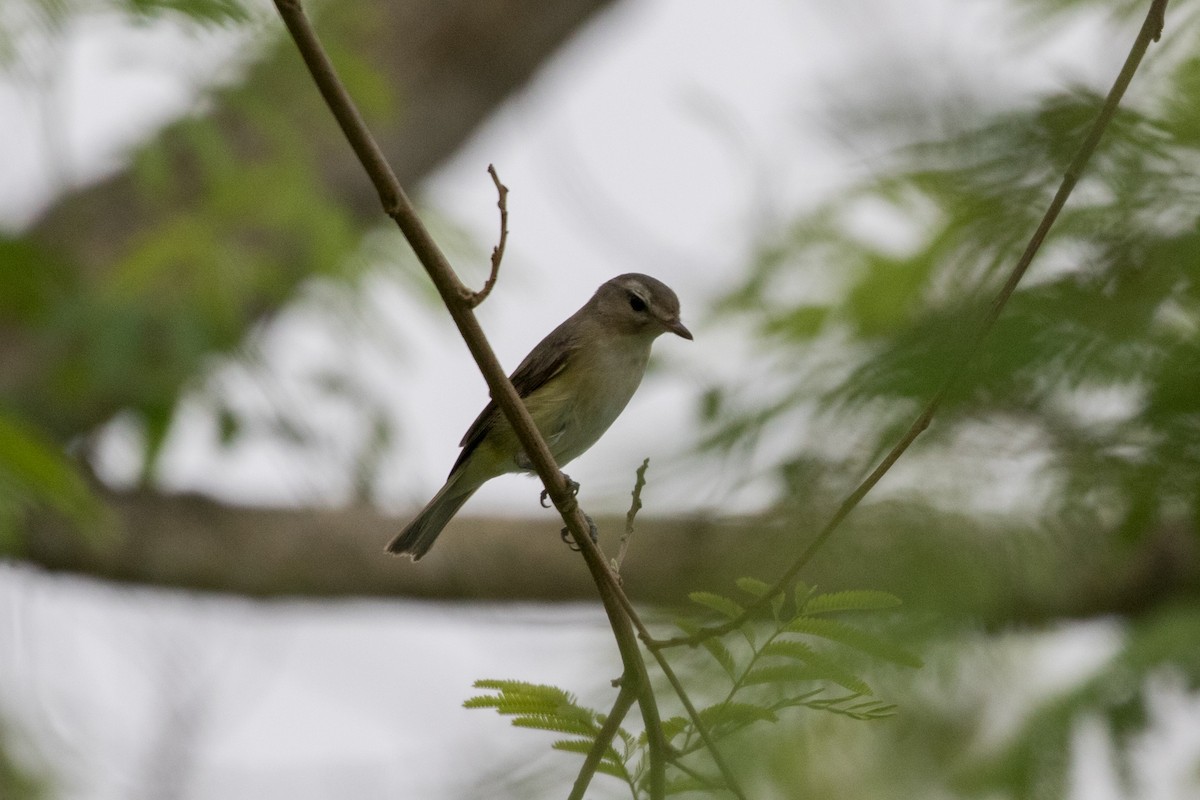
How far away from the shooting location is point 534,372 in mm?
5641

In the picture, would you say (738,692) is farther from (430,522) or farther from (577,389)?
(430,522)

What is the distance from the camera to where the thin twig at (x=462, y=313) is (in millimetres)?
2645

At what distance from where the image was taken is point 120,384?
7.59 meters

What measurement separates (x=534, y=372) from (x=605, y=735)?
→ 304 centimetres

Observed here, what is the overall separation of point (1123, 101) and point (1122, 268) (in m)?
0.31

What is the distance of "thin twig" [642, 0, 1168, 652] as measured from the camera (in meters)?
1.98

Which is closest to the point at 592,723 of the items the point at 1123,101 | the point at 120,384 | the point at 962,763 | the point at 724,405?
the point at 724,405

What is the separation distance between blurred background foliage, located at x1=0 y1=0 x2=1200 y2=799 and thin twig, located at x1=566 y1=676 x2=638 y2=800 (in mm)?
319

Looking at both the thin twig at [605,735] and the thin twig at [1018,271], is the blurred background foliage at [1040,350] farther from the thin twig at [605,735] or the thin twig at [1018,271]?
the thin twig at [605,735]

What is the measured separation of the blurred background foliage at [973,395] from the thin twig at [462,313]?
0.33m

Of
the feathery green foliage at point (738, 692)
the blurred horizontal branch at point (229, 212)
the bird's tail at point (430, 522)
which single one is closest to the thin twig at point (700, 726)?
the feathery green foliage at point (738, 692)

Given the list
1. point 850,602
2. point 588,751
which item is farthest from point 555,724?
point 850,602

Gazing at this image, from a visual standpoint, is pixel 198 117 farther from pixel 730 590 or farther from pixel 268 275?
pixel 730 590

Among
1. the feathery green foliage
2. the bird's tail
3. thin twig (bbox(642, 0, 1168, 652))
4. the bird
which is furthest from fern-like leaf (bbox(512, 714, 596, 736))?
the bird's tail
